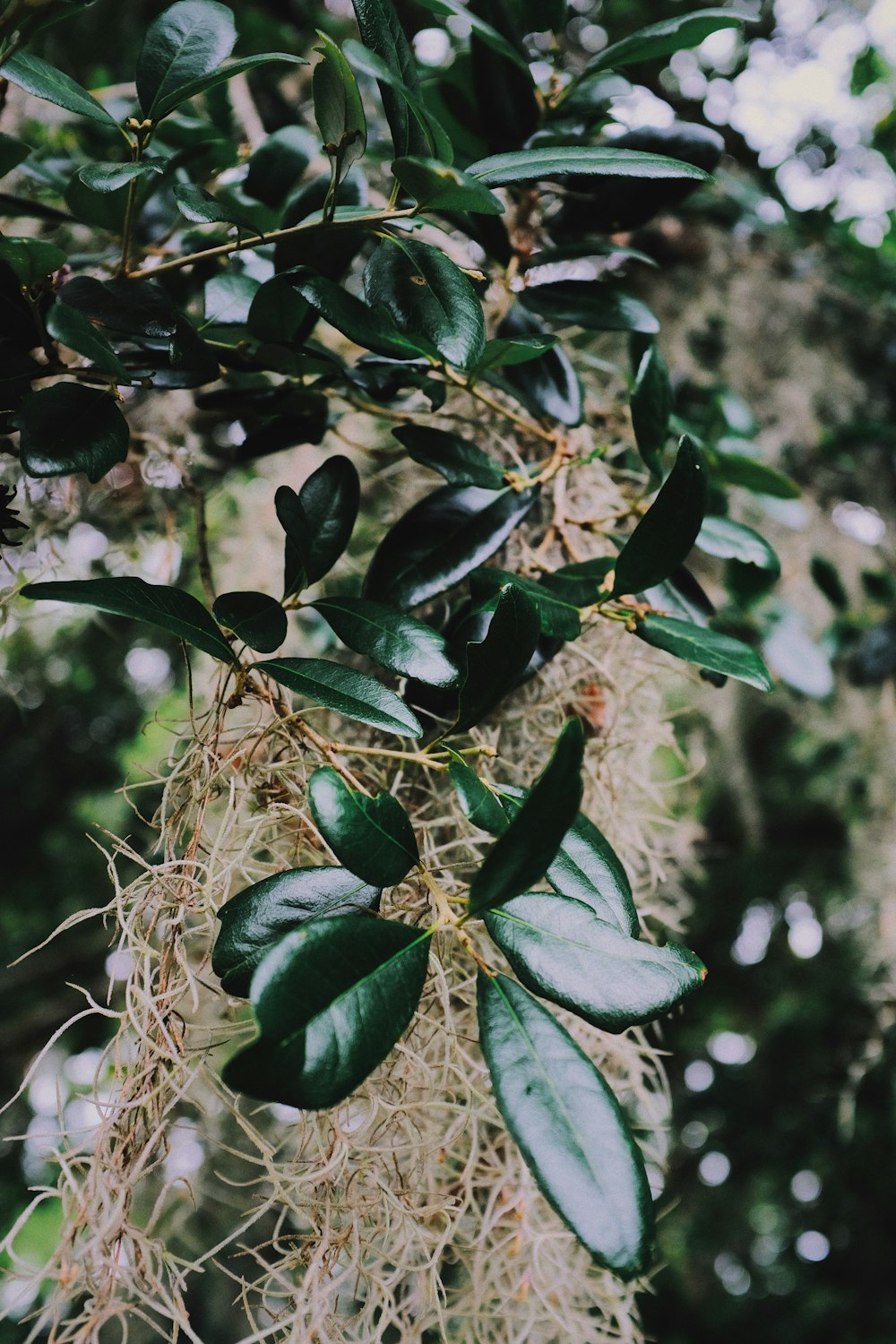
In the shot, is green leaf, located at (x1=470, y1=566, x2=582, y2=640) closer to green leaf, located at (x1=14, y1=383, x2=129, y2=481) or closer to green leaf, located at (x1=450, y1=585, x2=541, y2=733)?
green leaf, located at (x1=450, y1=585, x2=541, y2=733)

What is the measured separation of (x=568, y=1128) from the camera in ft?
1.06

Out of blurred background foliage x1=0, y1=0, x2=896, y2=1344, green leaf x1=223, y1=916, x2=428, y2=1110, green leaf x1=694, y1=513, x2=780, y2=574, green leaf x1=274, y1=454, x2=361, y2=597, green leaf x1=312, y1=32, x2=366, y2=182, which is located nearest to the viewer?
green leaf x1=223, y1=916, x2=428, y2=1110

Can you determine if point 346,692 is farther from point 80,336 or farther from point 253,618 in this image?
point 80,336

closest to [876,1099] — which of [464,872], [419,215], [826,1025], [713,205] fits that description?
[826,1025]

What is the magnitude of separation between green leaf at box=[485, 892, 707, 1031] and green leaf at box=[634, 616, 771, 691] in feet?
0.53

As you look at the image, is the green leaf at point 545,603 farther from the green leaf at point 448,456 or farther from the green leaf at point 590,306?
the green leaf at point 590,306

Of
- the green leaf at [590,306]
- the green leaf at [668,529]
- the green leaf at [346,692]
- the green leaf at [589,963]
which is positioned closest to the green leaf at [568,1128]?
the green leaf at [589,963]

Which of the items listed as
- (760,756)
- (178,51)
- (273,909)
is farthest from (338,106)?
(760,756)

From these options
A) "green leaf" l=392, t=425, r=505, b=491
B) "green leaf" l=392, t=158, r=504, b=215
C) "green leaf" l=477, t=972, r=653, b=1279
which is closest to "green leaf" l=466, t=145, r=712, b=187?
"green leaf" l=392, t=158, r=504, b=215

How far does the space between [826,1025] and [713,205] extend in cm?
168

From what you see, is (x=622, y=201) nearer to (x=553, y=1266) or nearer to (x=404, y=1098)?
(x=404, y=1098)

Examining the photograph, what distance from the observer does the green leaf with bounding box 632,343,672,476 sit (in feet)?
1.89

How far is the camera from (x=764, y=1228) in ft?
8.14

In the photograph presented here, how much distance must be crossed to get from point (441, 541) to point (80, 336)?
0.24 m
